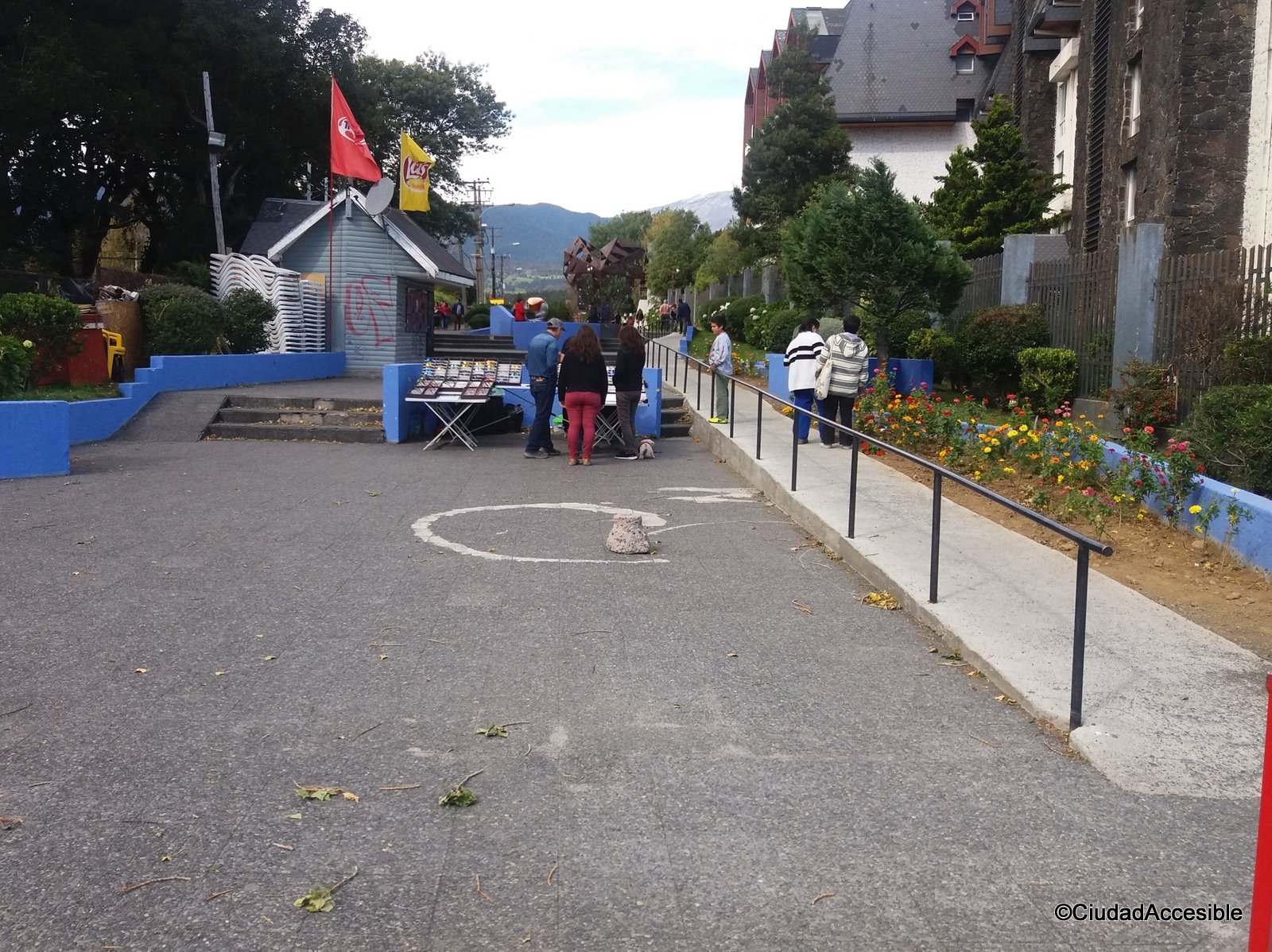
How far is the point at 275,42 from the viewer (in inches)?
1243

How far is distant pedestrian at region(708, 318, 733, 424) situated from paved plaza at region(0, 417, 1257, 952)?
9.16 m

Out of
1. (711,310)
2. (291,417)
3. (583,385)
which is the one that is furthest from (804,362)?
(711,310)

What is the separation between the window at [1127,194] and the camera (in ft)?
82.2

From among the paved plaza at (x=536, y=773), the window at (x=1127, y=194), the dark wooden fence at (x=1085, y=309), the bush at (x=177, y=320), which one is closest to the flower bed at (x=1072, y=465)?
the dark wooden fence at (x=1085, y=309)

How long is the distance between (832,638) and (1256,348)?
6.94 meters

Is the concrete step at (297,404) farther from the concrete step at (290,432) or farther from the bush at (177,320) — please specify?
the bush at (177,320)

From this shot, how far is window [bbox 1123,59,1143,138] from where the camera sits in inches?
978

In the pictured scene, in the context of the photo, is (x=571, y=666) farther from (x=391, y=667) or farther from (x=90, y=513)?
(x=90, y=513)

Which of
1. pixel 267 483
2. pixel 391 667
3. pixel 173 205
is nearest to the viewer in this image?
pixel 391 667

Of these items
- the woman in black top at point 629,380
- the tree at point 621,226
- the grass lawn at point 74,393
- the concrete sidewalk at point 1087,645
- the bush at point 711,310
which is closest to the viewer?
the concrete sidewalk at point 1087,645

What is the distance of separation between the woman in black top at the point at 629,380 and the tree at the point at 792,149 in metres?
25.9

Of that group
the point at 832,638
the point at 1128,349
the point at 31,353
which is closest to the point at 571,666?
the point at 832,638

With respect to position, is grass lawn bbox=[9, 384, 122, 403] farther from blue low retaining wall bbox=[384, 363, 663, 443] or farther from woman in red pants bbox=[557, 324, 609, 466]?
woman in red pants bbox=[557, 324, 609, 466]

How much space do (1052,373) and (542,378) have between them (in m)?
6.97
